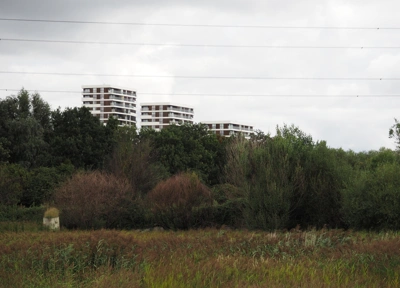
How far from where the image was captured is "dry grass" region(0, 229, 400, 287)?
440 inches

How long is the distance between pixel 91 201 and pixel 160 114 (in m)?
141

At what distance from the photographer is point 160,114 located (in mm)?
172125

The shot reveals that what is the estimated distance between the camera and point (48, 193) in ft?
150

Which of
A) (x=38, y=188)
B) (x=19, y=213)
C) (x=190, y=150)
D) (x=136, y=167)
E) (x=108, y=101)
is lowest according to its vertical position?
(x=19, y=213)

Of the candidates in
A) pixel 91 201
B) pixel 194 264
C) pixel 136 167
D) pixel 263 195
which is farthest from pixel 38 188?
pixel 194 264

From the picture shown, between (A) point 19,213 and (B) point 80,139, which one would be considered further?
(B) point 80,139

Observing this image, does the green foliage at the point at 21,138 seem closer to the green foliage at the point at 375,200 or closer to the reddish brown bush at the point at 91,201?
the reddish brown bush at the point at 91,201

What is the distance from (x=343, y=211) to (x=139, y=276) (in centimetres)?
1912

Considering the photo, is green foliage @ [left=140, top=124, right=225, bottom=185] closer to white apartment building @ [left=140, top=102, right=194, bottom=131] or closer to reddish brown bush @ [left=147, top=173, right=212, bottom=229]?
reddish brown bush @ [left=147, top=173, right=212, bottom=229]

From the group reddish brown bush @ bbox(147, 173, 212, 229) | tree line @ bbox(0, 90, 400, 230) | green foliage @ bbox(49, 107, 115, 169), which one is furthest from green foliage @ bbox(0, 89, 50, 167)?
reddish brown bush @ bbox(147, 173, 212, 229)

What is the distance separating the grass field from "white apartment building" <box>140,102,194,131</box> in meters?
154

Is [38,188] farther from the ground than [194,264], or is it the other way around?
[38,188]

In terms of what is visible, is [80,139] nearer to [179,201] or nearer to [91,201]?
[179,201]

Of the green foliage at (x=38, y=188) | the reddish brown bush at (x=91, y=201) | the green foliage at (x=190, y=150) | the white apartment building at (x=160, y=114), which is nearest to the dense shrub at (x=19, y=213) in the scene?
the reddish brown bush at (x=91, y=201)
